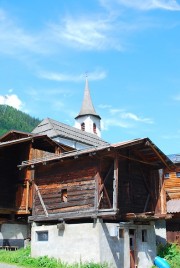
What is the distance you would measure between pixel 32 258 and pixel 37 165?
511cm

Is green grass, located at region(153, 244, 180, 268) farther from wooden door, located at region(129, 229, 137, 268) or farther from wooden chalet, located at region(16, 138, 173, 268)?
wooden door, located at region(129, 229, 137, 268)

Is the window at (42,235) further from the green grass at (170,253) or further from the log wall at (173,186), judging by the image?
the log wall at (173,186)

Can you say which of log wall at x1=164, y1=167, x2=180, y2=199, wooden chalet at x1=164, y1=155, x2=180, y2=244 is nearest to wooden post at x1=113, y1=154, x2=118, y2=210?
wooden chalet at x1=164, y1=155, x2=180, y2=244

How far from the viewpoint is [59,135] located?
46.8 metres

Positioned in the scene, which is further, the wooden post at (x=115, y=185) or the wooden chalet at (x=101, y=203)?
the wooden chalet at (x=101, y=203)

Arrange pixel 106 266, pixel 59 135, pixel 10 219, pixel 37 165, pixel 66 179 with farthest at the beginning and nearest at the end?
pixel 59 135
pixel 10 219
pixel 37 165
pixel 66 179
pixel 106 266

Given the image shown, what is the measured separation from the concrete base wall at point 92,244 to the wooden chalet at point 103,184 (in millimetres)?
568

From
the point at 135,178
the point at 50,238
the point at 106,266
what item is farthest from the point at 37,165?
the point at 106,266

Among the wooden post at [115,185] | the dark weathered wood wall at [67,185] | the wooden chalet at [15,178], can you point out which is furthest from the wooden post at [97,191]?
the wooden chalet at [15,178]

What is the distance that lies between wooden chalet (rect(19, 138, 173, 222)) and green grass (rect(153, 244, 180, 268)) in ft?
9.26

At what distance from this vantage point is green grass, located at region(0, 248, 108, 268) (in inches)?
723

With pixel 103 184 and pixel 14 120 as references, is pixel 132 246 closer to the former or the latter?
pixel 103 184

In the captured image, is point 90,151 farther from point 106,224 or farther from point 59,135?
point 59,135

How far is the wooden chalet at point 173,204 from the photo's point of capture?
2895 centimetres
